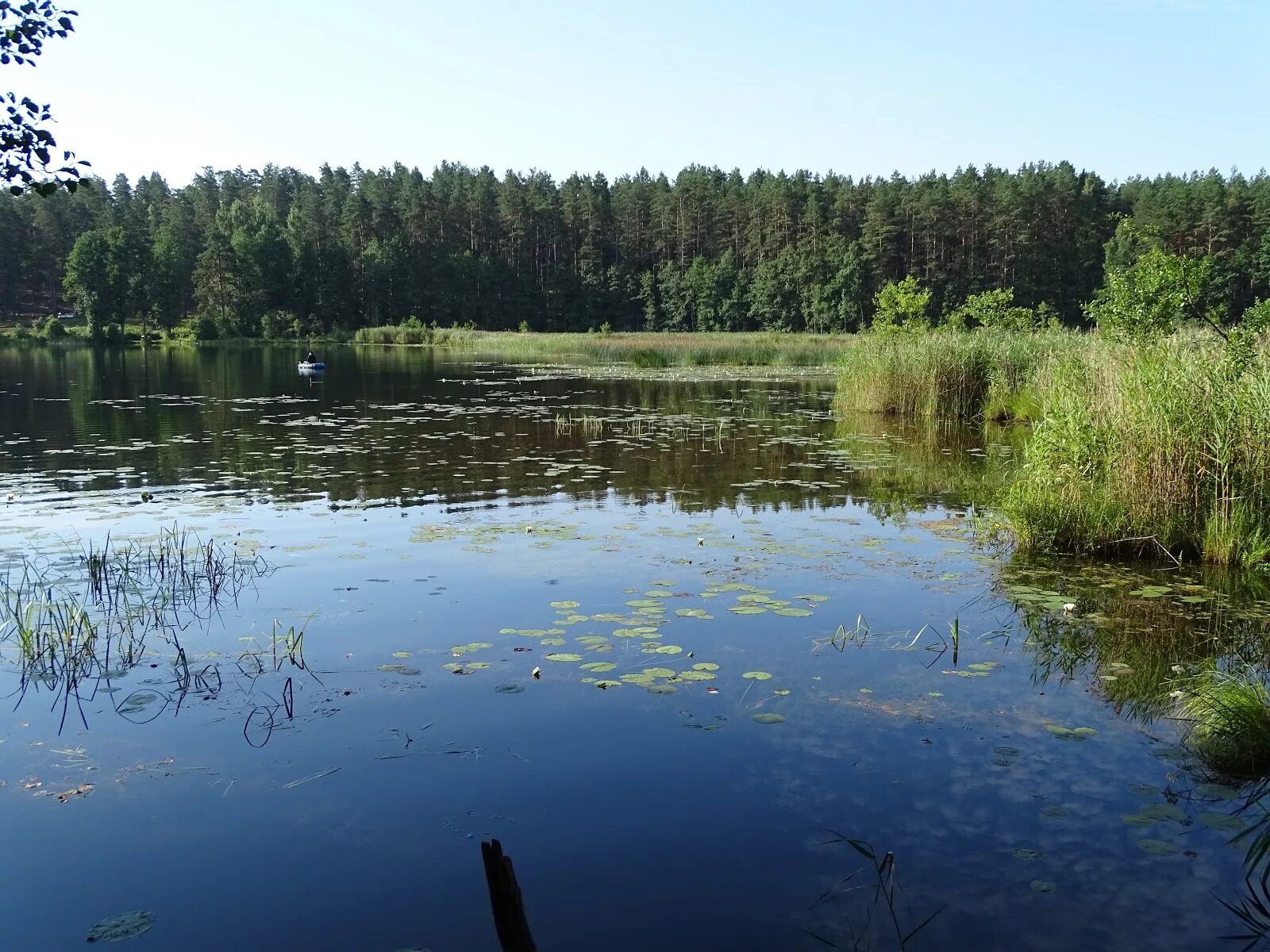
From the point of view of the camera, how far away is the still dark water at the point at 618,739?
13.2ft

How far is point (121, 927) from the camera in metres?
3.85

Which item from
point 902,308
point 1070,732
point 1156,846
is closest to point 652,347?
point 902,308

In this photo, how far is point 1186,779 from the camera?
16.6 feet

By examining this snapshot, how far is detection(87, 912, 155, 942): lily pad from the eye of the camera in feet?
12.4

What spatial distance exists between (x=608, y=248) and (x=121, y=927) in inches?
4007

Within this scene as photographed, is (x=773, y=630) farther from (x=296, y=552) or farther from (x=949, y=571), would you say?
(x=296, y=552)

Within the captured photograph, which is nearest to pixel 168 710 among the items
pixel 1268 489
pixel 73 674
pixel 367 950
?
pixel 73 674

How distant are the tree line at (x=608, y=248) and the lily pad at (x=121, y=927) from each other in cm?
7423

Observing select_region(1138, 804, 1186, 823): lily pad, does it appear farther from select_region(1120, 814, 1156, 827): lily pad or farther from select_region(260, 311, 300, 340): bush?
select_region(260, 311, 300, 340): bush

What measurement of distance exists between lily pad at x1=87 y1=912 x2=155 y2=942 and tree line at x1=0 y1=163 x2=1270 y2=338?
74235 mm

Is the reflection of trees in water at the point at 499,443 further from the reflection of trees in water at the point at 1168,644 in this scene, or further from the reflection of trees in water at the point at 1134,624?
the reflection of trees in water at the point at 1168,644

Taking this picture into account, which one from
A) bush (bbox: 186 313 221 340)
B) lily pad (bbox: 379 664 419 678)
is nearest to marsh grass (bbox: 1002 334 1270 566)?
lily pad (bbox: 379 664 419 678)

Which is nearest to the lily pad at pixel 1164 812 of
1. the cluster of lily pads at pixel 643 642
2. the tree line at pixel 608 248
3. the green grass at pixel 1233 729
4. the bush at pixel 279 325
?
the green grass at pixel 1233 729

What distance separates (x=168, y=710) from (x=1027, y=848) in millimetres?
4983
